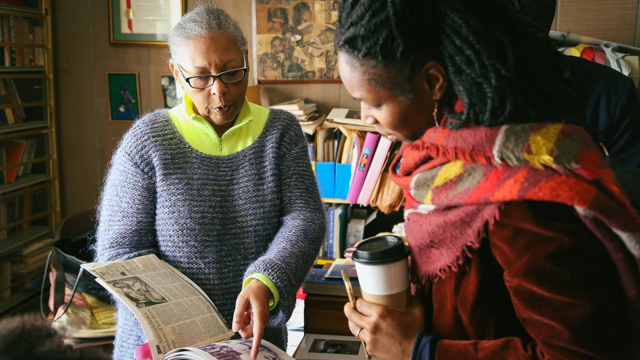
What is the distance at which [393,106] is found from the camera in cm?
71

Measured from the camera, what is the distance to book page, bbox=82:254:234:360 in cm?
89

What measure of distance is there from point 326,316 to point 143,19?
90.4 inches

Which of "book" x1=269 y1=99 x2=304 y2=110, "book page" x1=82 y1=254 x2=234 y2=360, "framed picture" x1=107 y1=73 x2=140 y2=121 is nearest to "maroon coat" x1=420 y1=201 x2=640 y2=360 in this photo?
"book page" x1=82 y1=254 x2=234 y2=360

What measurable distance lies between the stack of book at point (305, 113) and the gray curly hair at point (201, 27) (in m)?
1.22

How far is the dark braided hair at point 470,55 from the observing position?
0.63 metres

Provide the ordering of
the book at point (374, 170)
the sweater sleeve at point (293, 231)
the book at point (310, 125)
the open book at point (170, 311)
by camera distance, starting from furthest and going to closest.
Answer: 1. the book at point (310, 125)
2. the book at point (374, 170)
3. the sweater sleeve at point (293, 231)
4. the open book at point (170, 311)

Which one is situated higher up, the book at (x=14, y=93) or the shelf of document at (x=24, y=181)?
the book at (x=14, y=93)

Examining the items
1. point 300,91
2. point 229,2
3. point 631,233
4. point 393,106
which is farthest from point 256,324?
point 229,2

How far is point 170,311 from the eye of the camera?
3.14 ft

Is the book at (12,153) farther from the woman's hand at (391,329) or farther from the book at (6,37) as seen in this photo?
the woman's hand at (391,329)

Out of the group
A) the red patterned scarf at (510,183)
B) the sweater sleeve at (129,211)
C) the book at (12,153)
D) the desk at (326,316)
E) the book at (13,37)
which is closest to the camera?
the red patterned scarf at (510,183)

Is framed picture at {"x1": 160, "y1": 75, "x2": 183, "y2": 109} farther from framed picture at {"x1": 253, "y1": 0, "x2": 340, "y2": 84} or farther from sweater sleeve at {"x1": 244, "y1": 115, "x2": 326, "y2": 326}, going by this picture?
sweater sleeve at {"x1": 244, "y1": 115, "x2": 326, "y2": 326}

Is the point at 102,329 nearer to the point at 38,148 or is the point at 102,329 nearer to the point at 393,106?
the point at 38,148

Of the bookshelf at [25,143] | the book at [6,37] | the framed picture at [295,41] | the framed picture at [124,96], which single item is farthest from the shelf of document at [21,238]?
the framed picture at [295,41]
